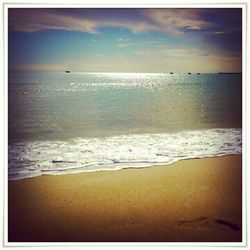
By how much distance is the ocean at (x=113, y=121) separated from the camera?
8.68 feet

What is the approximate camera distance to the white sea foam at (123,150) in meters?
2.67

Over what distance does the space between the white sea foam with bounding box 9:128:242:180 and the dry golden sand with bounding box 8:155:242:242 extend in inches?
2.3

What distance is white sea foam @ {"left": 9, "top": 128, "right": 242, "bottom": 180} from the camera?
2668mm

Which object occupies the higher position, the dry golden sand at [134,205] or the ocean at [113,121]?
the ocean at [113,121]

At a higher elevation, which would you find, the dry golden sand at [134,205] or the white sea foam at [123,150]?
the white sea foam at [123,150]

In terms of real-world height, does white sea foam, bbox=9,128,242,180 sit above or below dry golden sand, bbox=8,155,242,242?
above

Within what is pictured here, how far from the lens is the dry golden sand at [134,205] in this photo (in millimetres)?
2578

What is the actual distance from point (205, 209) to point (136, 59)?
1135mm

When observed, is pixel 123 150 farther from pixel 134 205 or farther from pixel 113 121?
pixel 134 205

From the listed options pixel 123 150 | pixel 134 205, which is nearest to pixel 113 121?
pixel 123 150

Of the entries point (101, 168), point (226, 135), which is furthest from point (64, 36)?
point (226, 135)

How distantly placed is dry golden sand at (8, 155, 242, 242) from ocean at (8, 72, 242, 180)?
9cm

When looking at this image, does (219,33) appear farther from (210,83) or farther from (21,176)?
(21,176)

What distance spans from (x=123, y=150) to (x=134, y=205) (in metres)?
0.38
